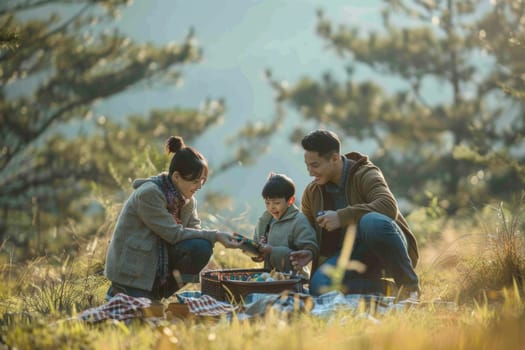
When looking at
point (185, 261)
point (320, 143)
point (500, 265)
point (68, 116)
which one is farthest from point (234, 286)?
point (68, 116)

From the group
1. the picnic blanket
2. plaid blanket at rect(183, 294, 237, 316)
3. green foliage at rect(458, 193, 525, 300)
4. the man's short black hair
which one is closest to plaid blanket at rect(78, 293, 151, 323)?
the picnic blanket

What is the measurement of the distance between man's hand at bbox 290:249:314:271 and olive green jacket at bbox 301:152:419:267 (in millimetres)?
272

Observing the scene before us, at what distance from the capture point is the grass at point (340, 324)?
8.21 ft

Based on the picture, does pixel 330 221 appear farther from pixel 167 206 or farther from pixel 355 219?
pixel 167 206

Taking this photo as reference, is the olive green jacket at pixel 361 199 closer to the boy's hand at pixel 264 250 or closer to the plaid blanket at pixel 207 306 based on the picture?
the boy's hand at pixel 264 250

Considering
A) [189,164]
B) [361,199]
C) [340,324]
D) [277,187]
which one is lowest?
[340,324]

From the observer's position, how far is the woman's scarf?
4301 mm

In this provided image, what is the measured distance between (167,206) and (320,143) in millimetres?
962

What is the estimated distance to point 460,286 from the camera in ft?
14.3

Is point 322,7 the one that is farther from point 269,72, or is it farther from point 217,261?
point 217,261

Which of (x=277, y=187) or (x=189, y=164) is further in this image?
(x=277, y=187)

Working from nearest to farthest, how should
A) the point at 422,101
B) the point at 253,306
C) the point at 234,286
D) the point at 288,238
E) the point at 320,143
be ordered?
the point at 253,306 < the point at 234,286 < the point at 320,143 < the point at 288,238 < the point at 422,101

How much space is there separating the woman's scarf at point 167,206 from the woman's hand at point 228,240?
0.96ft

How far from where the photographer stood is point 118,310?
3570 mm
